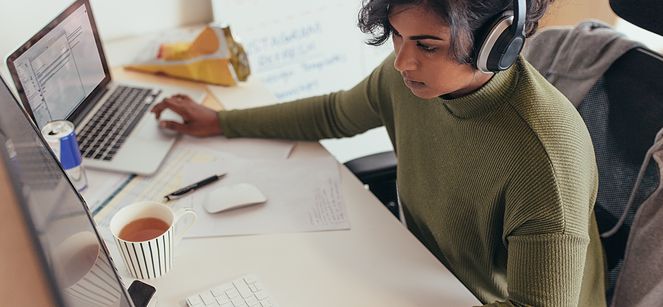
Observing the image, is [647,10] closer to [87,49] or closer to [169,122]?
[169,122]

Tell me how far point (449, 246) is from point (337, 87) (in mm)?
966

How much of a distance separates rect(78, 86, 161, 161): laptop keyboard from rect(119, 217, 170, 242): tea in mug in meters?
0.28

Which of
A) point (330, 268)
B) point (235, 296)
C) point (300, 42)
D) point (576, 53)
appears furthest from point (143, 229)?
point (300, 42)

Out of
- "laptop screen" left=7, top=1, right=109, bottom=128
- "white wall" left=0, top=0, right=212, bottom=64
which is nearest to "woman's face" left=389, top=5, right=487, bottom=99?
"laptop screen" left=7, top=1, right=109, bottom=128

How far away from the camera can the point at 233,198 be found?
1090mm

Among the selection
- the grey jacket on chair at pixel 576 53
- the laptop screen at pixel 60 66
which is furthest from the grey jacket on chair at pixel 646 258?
the laptop screen at pixel 60 66

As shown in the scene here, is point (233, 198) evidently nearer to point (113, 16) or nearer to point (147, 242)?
point (147, 242)

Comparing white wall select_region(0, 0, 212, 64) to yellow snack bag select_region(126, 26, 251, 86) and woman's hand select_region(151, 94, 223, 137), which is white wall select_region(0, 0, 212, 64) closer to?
yellow snack bag select_region(126, 26, 251, 86)

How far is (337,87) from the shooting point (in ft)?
6.42

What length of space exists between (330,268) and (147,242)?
27cm

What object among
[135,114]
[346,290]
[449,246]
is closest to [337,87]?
[135,114]

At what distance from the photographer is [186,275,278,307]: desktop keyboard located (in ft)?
2.98

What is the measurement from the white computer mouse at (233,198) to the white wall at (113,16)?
0.66 meters

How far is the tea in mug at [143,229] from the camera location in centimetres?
94
